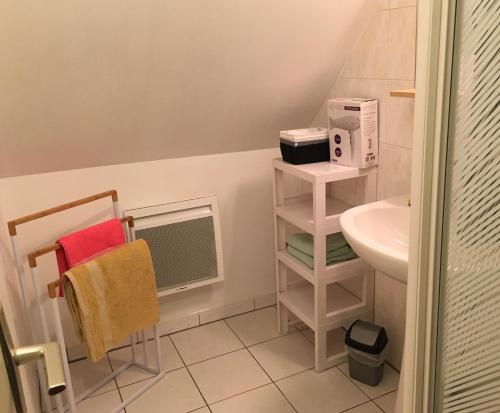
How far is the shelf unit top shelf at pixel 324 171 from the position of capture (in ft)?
6.02

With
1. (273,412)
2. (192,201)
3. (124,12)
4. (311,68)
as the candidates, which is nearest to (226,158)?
(192,201)

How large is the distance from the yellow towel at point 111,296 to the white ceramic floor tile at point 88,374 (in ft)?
1.25

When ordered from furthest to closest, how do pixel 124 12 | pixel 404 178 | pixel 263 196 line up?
pixel 263 196 < pixel 404 178 < pixel 124 12

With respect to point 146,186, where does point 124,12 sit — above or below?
above

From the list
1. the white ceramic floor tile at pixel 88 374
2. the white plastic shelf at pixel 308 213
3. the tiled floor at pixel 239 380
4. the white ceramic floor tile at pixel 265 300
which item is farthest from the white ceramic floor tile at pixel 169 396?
the white plastic shelf at pixel 308 213

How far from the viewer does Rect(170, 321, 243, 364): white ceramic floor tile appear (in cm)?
223

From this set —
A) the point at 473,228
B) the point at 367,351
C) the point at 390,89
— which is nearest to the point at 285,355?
the point at 367,351

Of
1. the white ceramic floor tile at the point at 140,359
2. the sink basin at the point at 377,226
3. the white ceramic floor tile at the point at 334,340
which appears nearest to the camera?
the sink basin at the point at 377,226

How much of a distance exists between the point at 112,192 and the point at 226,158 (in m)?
0.64

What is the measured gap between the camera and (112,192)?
190 cm

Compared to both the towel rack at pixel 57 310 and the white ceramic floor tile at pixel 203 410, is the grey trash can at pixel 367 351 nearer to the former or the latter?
the white ceramic floor tile at pixel 203 410

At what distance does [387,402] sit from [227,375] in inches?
27.4

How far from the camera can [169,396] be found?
1962 mm

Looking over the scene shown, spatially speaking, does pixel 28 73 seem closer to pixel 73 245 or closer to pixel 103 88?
pixel 103 88
